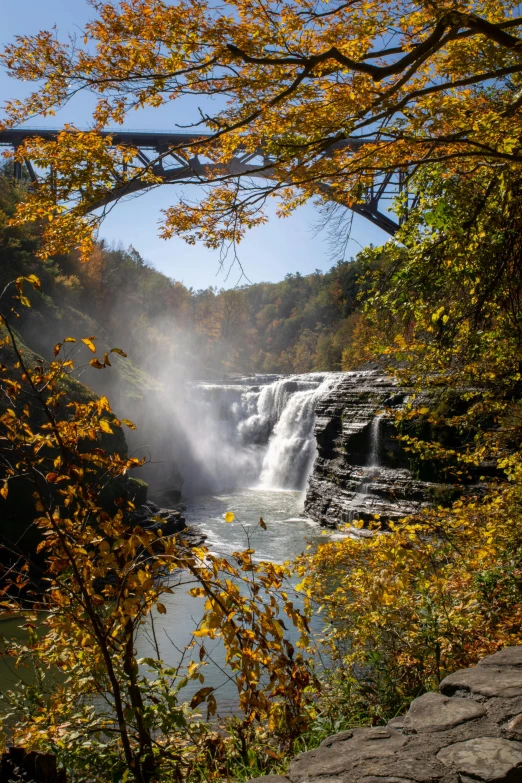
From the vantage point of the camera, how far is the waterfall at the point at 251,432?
2109 centimetres

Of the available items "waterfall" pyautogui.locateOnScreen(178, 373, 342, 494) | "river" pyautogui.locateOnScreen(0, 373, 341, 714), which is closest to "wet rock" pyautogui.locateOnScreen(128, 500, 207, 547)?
"river" pyautogui.locateOnScreen(0, 373, 341, 714)

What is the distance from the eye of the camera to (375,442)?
15203 mm

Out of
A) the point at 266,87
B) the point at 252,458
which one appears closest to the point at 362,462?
the point at 252,458

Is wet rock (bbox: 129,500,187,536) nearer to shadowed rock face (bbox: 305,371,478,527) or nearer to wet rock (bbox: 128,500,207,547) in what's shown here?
wet rock (bbox: 128,500,207,547)

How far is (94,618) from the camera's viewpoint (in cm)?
223

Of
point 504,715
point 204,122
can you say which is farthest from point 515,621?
point 204,122

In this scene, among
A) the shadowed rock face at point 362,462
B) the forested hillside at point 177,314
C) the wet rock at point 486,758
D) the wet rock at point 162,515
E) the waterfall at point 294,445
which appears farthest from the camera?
the forested hillside at point 177,314

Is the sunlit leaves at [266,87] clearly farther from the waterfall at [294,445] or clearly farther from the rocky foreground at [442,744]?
the waterfall at [294,445]

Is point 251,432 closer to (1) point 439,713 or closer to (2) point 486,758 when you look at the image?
(1) point 439,713

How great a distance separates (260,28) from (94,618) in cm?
Answer: 349

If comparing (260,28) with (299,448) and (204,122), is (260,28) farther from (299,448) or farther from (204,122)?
(299,448)

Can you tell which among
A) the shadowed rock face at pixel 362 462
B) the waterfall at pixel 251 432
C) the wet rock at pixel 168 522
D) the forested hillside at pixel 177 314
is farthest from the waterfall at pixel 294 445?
the wet rock at pixel 168 522

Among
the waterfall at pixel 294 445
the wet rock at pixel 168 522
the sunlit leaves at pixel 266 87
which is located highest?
the sunlit leaves at pixel 266 87

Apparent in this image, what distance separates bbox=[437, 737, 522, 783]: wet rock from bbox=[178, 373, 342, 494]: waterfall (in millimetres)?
18084
